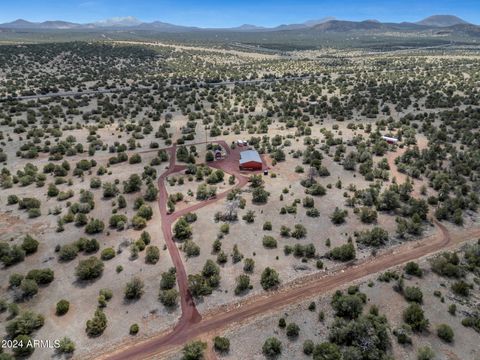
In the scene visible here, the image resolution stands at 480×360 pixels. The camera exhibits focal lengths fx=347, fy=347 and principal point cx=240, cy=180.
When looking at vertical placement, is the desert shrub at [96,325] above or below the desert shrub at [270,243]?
below

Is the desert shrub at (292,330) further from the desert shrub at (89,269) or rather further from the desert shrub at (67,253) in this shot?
the desert shrub at (67,253)

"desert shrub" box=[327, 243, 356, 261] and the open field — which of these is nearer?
the open field

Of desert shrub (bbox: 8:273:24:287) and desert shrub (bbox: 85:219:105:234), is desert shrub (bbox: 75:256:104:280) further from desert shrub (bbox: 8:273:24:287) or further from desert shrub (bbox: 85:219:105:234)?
desert shrub (bbox: 85:219:105:234)

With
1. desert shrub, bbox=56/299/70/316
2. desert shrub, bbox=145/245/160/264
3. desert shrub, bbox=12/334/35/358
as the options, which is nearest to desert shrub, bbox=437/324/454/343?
desert shrub, bbox=145/245/160/264

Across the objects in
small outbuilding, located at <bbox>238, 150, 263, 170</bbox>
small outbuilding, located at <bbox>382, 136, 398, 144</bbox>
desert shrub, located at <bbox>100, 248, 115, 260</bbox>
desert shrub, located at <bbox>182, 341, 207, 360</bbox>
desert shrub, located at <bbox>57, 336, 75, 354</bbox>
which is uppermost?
small outbuilding, located at <bbox>382, 136, 398, 144</bbox>

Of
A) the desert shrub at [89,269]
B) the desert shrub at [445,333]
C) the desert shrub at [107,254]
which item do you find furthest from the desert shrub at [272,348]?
the desert shrub at [107,254]

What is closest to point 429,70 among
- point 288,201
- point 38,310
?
point 288,201

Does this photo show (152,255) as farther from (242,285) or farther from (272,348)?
(272,348)

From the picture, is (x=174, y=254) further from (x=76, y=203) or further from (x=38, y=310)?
(x=76, y=203)

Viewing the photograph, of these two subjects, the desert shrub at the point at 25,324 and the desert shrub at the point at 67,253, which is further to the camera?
the desert shrub at the point at 67,253

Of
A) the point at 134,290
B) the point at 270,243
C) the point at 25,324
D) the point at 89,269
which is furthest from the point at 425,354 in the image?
the point at 25,324

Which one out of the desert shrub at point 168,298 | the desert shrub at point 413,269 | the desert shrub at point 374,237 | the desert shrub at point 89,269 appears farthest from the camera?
the desert shrub at point 374,237
